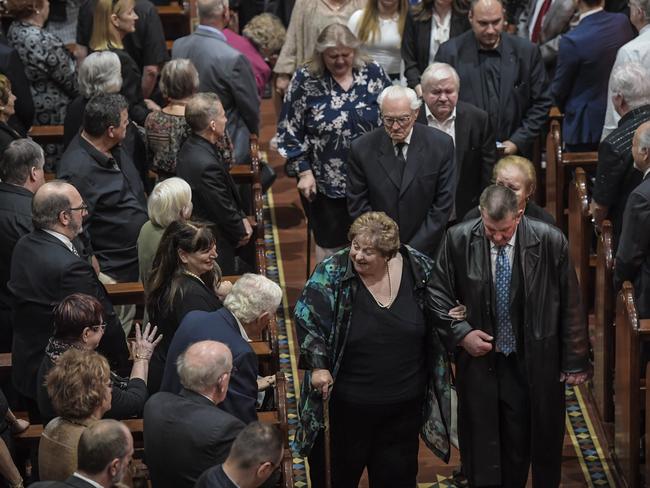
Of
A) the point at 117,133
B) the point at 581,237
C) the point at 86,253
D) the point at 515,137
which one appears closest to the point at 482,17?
the point at 515,137

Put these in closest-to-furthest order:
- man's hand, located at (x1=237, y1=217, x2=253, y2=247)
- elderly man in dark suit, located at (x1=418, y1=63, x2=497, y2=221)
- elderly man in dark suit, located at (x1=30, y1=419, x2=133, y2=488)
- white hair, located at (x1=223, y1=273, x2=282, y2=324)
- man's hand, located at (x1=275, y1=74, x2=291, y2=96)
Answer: elderly man in dark suit, located at (x1=30, y1=419, x2=133, y2=488) → white hair, located at (x1=223, y1=273, x2=282, y2=324) → elderly man in dark suit, located at (x1=418, y1=63, x2=497, y2=221) → man's hand, located at (x1=237, y1=217, x2=253, y2=247) → man's hand, located at (x1=275, y1=74, x2=291, y2=96)

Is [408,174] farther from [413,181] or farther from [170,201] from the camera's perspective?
[170,201]

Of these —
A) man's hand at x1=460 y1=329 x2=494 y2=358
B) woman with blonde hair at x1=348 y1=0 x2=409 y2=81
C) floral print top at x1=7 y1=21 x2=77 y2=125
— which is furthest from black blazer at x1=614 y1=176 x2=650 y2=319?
floral print top at x1=7 y1=21 x2=77 y2=125

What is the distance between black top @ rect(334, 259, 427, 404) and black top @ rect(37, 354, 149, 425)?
2.77ft

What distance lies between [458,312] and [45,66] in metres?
3.38

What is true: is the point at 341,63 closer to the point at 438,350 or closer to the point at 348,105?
the point at 348,105

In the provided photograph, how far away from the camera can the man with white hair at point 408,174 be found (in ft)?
20.9

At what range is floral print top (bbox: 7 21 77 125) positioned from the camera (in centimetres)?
753

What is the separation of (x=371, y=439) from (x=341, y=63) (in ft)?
7.24

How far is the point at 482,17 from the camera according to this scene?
7109mm

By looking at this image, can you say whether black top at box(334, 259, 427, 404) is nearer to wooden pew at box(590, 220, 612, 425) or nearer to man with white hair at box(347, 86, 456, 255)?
man with white hair at box(347, 86, 456, 255)

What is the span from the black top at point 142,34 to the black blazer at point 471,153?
2.25m

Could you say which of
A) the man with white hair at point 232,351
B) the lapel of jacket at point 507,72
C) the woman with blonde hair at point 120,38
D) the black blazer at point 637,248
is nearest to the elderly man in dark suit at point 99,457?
the man with white hair at point 232,351

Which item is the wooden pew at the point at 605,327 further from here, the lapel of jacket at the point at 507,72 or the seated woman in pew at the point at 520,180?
the lapel of jacket at the point at 507,72
